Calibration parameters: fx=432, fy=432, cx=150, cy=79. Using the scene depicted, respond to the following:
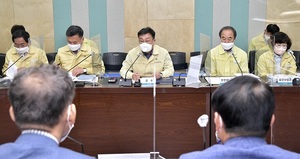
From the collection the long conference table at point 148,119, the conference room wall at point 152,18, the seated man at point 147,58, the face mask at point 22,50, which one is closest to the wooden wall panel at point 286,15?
the conference room wall at point 152,18

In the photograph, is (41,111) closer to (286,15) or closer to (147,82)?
(147,82)

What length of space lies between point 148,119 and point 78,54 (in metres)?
1.59

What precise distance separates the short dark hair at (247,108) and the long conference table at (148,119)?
175cm

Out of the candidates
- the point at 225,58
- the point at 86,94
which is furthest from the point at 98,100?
the point at 225,58

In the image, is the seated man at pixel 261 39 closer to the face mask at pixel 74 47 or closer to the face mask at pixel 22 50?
the face mask at pixel 74 47

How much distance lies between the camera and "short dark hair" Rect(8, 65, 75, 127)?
4.27 feet

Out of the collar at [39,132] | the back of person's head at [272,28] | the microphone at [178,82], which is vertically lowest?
the microphone at [178,82]

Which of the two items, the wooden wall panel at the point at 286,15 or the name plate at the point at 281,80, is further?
the wooden wall panel at the point at 286,15

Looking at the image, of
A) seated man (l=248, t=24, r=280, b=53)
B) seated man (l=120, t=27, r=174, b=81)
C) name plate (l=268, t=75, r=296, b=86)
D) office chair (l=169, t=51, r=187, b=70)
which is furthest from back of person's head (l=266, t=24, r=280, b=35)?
name plate (l=268, t=75, r=296, b=86)

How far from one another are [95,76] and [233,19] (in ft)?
9.84

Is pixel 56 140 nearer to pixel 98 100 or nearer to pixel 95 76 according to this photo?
pixel 98 100

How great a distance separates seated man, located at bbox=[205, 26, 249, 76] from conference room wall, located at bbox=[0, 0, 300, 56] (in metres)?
1.70

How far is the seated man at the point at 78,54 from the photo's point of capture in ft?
13.5

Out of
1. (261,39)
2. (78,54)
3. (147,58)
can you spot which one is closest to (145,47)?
(147,58)
